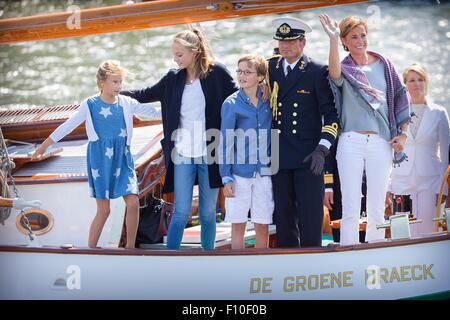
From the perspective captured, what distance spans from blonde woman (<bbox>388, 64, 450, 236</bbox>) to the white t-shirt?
1.29m

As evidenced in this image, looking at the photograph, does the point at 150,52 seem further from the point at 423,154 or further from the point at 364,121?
the point at 364,121

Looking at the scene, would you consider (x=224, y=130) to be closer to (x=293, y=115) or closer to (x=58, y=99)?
(x=293, y=115)

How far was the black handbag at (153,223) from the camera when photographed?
706 centimetres

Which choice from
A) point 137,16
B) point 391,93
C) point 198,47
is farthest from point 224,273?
point 137,16

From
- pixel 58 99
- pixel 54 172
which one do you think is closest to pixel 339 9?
pixel 58 99

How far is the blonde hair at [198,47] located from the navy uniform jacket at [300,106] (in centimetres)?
38

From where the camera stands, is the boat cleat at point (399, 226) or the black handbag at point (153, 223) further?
the black handbag at point (153, 223)

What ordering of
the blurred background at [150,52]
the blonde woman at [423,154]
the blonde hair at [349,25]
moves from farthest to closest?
1. the blurred background at [150,52]
2. the blonde woman at [423,154]
3. the blonde hair at [349,25]

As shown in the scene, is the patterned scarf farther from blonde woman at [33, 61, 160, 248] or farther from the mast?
blonde woman at [33, 61, 160, 248]

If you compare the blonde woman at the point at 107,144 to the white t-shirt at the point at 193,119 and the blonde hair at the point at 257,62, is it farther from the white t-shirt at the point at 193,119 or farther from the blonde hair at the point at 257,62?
the blonde hair at the point at 257,62

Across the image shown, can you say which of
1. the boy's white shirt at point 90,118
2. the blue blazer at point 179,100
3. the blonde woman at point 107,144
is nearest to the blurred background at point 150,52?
the blue blazer at point 179,100

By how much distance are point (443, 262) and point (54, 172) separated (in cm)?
225

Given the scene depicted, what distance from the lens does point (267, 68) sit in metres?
6.55

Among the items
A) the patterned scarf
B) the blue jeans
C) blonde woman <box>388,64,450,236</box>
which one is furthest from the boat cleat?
the blue jeans
